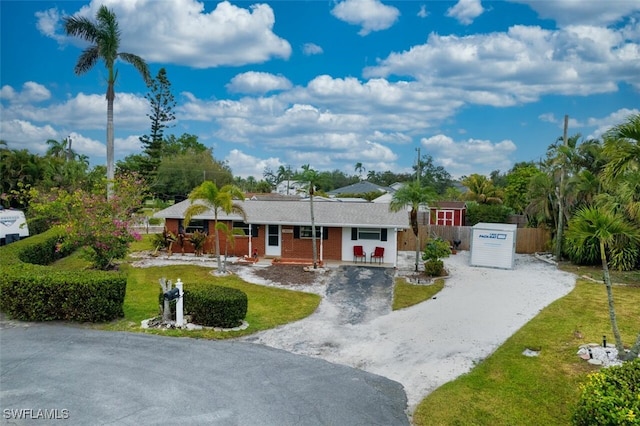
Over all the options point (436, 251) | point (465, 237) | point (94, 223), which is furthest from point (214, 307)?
point (465, 237)

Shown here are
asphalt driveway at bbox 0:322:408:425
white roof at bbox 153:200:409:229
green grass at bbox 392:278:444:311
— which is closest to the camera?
asphalt driveway at bbox 0:322:408:425

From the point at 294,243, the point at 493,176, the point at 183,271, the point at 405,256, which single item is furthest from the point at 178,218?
the point at 493,176

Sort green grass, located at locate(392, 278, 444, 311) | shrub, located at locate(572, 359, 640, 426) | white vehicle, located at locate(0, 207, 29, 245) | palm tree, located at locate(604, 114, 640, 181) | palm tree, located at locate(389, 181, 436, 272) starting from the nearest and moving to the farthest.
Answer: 1. shrub, located at locate(572, 359, 640, 426)
2. palm tree, located at locate(604, 114, 640, 181)
3. green grass, located at locate(392, 278, 444, 311)
4. palm tree, located at locate(389, 181, 436, 272)
5. white vehicle, located at locate(0, 207, 29, 245)

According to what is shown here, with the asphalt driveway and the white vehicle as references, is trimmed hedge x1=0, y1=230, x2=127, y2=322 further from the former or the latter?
the white vehicle

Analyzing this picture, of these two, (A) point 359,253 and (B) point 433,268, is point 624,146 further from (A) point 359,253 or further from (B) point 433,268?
(A) point 359,253

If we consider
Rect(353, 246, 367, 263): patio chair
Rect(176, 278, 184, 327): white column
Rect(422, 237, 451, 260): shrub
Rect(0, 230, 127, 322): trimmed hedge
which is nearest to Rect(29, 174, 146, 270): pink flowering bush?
Rect(0, 230, 127, 322): trimmed hedge

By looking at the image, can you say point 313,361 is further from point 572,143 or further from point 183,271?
point 572,143
